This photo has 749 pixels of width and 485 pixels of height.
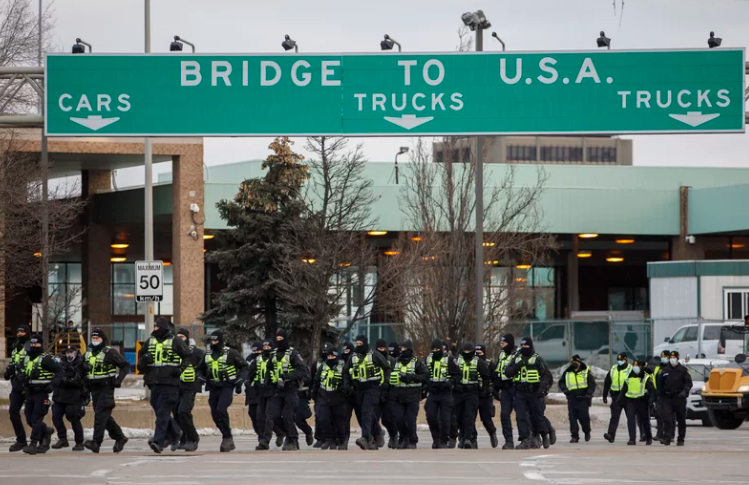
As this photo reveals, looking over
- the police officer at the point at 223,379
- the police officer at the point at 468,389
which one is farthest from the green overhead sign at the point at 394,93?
the police officer at the point at 468,389

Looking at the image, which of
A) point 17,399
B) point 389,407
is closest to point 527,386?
point 389,407

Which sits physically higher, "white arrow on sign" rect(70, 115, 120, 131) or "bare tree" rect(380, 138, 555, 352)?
"white arrow on sign" rect(70, 115, 120, 131)

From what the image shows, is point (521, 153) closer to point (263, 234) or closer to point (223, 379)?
point (263, 234)

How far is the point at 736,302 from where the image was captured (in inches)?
1660

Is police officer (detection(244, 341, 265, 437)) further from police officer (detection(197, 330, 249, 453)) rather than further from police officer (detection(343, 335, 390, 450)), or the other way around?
police officer (detection(343, 335, 390, 450))

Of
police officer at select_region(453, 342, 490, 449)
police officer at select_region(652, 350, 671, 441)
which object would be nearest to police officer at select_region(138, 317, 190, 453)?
police officer at select_region(453, 342, 490, 449)

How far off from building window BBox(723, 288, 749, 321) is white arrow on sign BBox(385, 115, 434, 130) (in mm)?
26016

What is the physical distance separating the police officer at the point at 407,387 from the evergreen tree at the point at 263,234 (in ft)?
41.0

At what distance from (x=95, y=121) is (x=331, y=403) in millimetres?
5887

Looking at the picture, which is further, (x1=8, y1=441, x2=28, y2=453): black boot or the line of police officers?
(x1=8, y1=441, x2=28, y2=453): black boot

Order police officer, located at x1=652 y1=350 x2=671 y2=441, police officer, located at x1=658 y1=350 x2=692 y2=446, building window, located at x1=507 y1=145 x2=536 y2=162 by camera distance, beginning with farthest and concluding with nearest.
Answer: building window, located at x1=507 y1=145 x2=536 y2=162 < police officer, located at x1=652 y1=350 x2=671 y2=441 < police officer, located at x1=658 y1=350 x2=692 y2=446

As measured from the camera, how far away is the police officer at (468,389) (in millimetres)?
21094

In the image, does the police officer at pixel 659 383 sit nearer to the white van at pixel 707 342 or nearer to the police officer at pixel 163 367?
the police officer at pixel 163 367

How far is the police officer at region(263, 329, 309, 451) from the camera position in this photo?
20.2m
